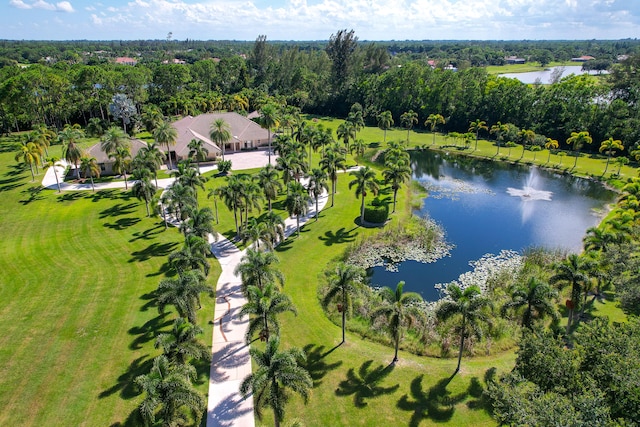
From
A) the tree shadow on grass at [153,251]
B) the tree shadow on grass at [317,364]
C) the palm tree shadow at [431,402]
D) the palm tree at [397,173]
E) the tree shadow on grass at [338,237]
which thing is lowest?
the tree shadow on grass at [317,364]

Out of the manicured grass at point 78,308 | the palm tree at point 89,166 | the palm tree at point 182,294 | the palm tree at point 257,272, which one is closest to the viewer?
the manicured grass at point 78,308

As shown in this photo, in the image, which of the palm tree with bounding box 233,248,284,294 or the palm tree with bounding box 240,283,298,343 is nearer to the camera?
the palm tree with bounding box 240,283,298,343

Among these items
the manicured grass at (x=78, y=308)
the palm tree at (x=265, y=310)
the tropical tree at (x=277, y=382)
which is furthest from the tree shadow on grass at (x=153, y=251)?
the tropical tree at (x=277, y=382)

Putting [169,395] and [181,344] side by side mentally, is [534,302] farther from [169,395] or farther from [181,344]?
[169,395]

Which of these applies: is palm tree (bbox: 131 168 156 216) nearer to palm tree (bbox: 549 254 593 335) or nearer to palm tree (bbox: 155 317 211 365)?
palm tree (bbox: 155 317 211 365)

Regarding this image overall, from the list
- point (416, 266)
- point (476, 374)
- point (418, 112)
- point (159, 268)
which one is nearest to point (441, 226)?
point (416, 266)

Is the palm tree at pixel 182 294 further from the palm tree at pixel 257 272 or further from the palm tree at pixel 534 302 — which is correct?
the palm tree at pixel 534 302

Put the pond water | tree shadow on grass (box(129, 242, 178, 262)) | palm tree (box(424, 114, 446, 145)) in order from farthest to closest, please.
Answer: palm tree (box(424, 114, 446, 145))
the pond water
tree shadow on grass (box(129, 242, 178, 262))

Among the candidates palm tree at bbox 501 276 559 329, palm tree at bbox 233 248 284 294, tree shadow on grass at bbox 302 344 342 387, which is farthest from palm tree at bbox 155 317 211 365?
palm tree at bbox 501 276 559 329
